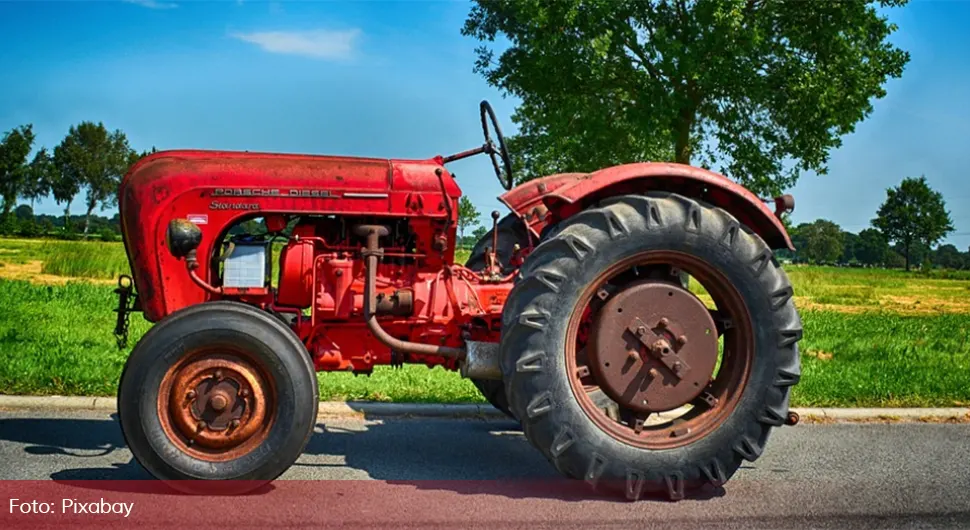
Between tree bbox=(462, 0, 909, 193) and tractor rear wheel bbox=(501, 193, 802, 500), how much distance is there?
11.0 meters

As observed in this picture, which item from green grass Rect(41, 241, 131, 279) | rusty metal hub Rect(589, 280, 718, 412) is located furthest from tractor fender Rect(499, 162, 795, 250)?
green grass Rect(41, 241, 131, 279)

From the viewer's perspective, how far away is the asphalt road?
4.19 m

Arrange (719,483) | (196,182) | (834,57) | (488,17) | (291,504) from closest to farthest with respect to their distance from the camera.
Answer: (291,504) → (719,483) → (196,182) → (834,57) → (488,17)

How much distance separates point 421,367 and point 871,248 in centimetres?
8055

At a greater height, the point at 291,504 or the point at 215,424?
the point at 215,424

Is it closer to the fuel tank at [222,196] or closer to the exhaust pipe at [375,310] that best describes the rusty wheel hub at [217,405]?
the exhaust pipe at [375,310]

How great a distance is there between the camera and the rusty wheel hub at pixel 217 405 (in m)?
4.41

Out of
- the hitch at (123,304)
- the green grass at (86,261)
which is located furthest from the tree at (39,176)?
the hitch at (123,304)

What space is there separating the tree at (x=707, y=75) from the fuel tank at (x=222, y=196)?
34.9ft

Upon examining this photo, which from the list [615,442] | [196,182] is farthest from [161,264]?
[615,442]

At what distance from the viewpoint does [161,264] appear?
510 centimetres

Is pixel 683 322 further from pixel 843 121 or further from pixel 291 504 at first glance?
pixel 843 121

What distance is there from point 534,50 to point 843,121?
18.8ft

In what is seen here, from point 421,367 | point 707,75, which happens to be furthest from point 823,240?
point 421,367
